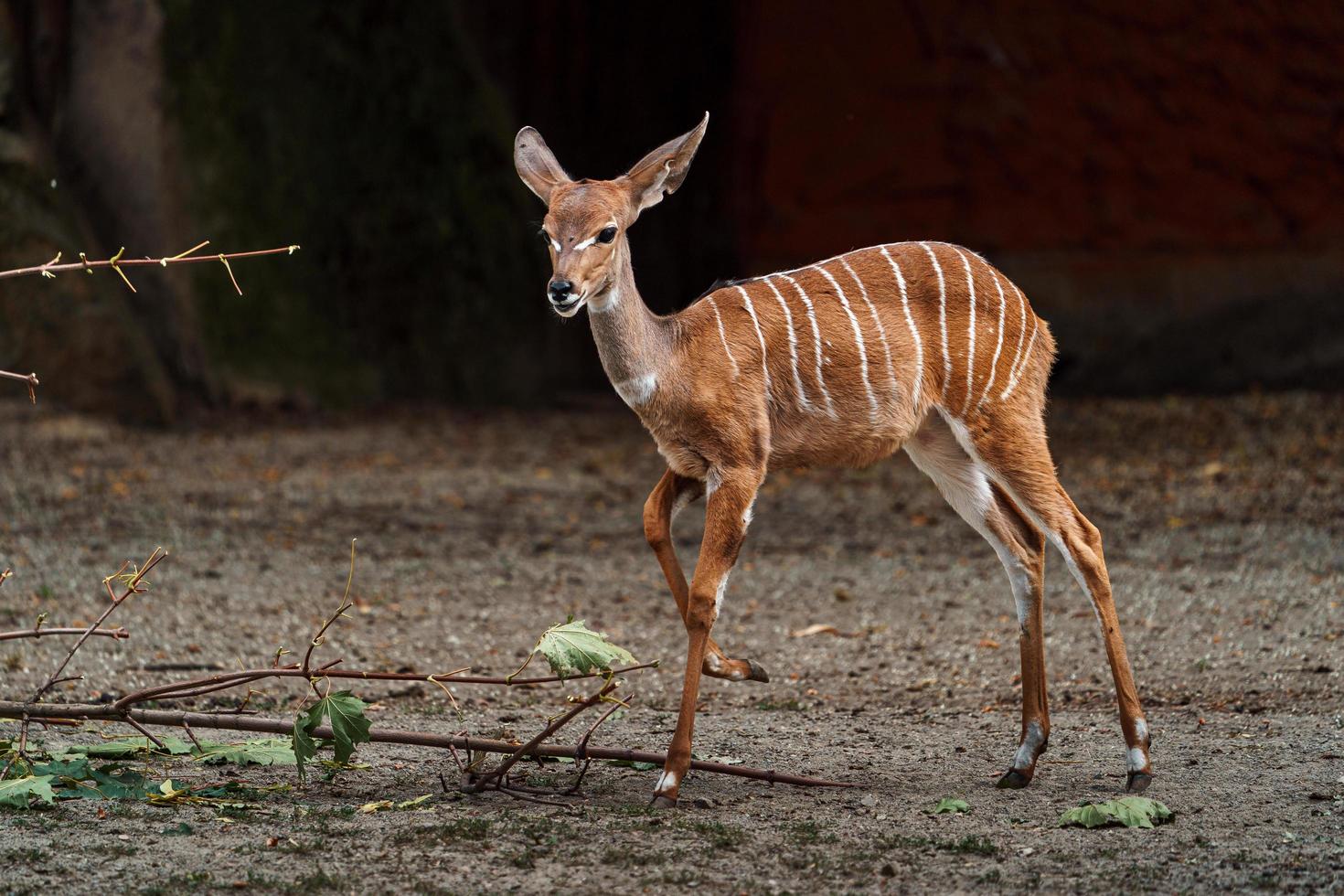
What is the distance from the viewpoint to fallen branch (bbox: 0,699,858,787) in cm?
364

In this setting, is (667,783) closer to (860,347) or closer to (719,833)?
(719,833)

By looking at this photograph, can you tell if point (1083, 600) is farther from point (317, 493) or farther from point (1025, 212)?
point (1025, 212)

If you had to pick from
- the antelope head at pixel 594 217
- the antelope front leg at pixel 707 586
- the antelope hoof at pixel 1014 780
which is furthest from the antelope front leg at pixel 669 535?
the antelope hoof at pixel 1014 780

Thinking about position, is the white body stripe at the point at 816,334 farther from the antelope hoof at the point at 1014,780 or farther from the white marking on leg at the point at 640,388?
the antelope hoof at the point at 1014,780

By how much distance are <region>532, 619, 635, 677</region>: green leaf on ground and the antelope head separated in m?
0.71

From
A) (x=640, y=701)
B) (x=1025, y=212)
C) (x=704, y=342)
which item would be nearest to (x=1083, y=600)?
(x=640, y=701)

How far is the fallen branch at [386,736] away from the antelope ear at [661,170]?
4.28 feet

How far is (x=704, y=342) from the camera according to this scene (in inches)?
159

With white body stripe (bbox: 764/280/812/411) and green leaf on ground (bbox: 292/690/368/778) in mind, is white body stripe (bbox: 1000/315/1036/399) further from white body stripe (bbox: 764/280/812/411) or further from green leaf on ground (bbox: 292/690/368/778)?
green leaf on ground (bbox: 292/690/368/778)

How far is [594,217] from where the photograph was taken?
3773mm

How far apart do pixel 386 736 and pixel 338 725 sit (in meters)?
0.21

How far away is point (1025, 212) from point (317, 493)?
5.94 meters

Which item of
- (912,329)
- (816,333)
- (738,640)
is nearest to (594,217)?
(816,333)

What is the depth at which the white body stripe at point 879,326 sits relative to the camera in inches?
161
